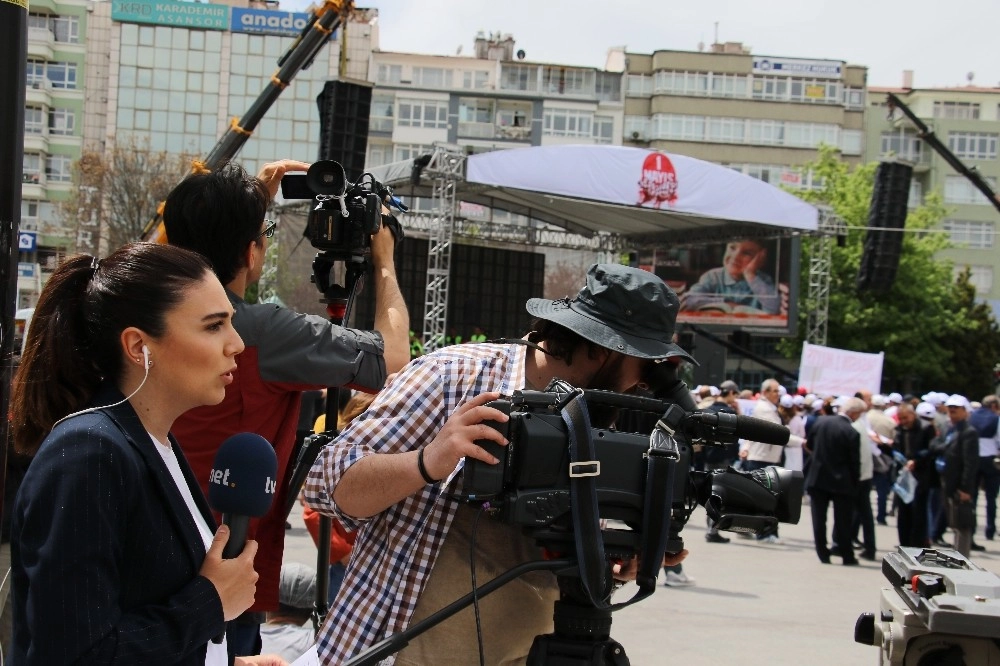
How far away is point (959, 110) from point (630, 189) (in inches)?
2252

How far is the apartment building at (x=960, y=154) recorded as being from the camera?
6931cm

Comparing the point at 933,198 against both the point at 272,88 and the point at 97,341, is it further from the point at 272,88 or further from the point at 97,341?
the point at 97,341

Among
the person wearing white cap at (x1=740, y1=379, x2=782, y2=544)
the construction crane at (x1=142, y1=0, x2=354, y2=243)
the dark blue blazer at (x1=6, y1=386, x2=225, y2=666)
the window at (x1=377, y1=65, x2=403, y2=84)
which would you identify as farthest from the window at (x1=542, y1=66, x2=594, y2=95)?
the dark blue blazer at (x1=6, y1=386, x2=225, y2=666)

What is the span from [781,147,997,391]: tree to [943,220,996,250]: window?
21.3m

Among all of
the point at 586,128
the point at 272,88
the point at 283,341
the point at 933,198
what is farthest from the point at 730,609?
the point at 586,128

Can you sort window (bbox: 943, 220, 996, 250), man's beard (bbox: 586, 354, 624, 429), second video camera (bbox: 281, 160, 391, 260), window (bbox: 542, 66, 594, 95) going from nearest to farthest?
man's beard (bbox: 586, 354, 624, 429) → second video camera (bbox: 281, 160, 391, 260) → window (bbox: 542, 66, 594, 95) → window (bbox: 943, 220, 996, 250)

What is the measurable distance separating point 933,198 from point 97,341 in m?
54.4

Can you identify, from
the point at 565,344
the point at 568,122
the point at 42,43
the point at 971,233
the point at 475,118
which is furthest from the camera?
the point at 971,233

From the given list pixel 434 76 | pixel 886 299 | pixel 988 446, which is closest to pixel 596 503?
pixel 988 446

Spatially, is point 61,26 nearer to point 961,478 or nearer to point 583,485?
point 961,478

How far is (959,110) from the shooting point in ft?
240

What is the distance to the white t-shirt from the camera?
6.49ft

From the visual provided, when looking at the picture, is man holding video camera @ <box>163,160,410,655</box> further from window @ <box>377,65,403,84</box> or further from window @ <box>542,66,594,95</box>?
window @ <box>377,65,403,84</box>

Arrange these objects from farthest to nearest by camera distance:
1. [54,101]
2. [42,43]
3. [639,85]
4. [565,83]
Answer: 1. [565,83]
2. [639,85]
3. [54,101]
4. [42,43]
